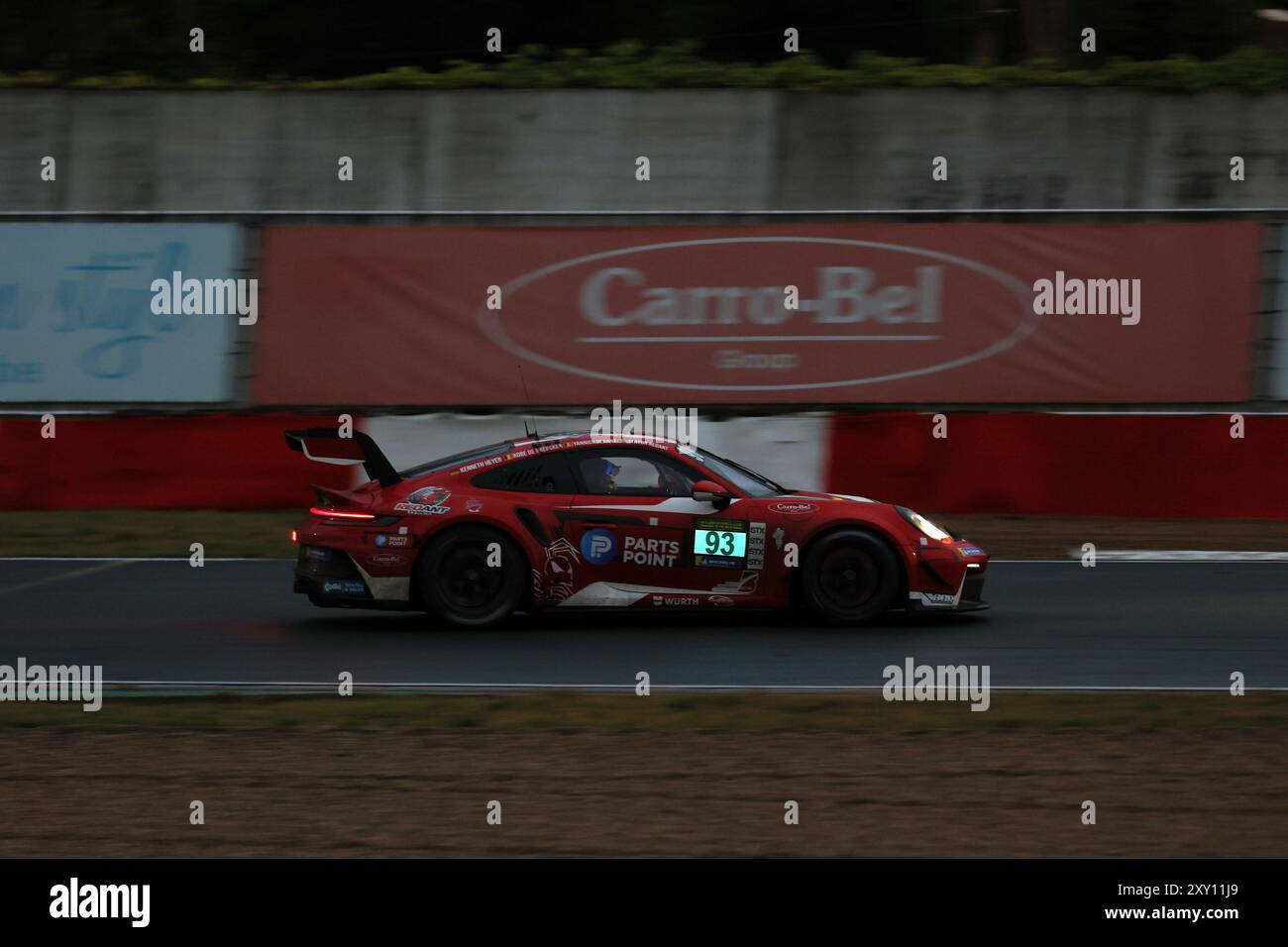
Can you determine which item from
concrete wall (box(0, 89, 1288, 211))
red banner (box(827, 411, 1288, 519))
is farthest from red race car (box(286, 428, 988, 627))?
concrete wall (box(0, 89, 1288, 211))

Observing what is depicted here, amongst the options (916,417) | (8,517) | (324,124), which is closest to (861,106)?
(916,417)

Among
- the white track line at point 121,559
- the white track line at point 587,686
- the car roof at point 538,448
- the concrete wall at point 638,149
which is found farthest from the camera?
the concrete wall at point 638,149

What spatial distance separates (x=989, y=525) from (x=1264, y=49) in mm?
7587

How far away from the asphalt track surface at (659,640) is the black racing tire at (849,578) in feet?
0.45

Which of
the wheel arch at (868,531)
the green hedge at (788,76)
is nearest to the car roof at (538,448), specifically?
the wheel arch at (868,531)

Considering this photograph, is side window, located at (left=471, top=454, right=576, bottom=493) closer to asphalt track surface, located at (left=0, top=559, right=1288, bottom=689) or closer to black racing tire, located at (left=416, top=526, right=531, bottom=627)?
black racing tire, located at (left=416, top=526, right=531, bottom=627)

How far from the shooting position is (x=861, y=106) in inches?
746

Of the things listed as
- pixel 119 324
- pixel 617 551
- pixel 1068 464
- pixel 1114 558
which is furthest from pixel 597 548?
pixel 119 324

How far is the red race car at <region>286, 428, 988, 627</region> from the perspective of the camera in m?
10.3

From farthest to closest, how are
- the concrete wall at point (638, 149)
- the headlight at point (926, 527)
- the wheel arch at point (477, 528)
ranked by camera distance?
the concrete wall at point (638, 149) → the headlight at point (926, 527) → the wheel arch at point (477, 528)

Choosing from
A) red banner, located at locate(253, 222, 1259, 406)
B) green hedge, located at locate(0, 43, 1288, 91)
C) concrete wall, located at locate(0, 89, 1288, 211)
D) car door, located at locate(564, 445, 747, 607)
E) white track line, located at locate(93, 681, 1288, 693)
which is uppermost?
green hedge, located at locate(0, 43, 1288, 91)

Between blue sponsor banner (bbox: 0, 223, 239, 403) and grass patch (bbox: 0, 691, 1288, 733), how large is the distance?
9304 millimetres

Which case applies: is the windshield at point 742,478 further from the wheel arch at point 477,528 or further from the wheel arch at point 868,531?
the wheel arch at point 477,528

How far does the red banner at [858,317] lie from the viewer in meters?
16.9
